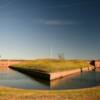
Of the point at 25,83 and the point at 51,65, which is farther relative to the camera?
the point at 51,65

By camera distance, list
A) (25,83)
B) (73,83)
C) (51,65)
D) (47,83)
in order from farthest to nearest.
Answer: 1. (51,65)
2. (47,83)
3. (73,83)
4. (25,83)

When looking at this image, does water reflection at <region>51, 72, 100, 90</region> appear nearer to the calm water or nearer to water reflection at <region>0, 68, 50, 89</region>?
the calm water

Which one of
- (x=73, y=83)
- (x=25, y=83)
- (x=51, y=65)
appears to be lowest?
(x=73, y=83)

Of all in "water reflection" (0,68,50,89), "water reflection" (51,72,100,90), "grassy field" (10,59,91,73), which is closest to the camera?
"water reflection" (0,68,50,89)

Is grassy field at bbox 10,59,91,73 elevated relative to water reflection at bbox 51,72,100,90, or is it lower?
elevated

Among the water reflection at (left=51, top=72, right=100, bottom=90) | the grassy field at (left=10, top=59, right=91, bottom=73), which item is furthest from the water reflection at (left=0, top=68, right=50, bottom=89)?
the grassy field at (left=10, top=59, right=91, bottom=73)

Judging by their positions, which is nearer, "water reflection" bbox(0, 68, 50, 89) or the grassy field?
"water reflection" bbox(0, 68, 50, 89)

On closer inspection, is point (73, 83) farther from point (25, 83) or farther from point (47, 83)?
point (25, 83)

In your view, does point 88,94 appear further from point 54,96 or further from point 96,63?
point 96,63

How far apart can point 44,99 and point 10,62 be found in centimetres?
13240

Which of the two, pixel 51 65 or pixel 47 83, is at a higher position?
pixel 51 65

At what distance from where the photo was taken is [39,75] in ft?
255

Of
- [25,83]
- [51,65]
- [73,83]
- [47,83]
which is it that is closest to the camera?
[25,83]

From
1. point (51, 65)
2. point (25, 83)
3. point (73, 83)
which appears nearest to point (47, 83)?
point (25, 83)
